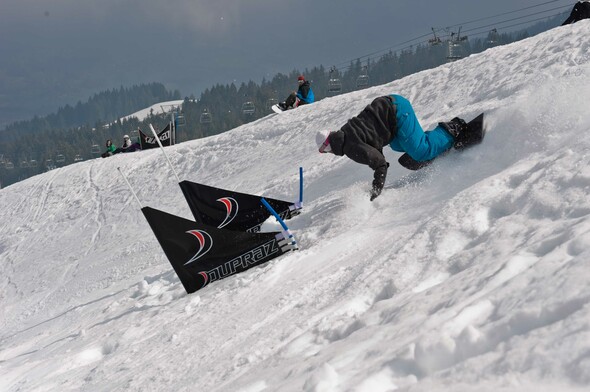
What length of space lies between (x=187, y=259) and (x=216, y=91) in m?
181

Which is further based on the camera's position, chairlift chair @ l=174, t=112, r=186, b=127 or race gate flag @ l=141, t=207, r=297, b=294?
chairlift chair @ l=174, t=112, r=186, b=127

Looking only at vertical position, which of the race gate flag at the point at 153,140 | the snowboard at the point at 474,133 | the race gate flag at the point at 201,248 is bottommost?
the race gate flag at the point at 201,248

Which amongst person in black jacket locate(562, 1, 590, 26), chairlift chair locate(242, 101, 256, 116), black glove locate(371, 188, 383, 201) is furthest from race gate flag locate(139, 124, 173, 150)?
chairlift chair locate(242, 101, 256, 116)

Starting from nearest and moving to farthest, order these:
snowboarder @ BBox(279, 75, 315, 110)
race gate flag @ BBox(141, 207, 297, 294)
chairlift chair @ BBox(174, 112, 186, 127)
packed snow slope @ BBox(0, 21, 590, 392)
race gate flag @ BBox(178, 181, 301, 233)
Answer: packed snow slope @ BBox(0, 21, 590, 392)
race gate flag @ BBox(141, 207, 297, 294)
race gate flag @ BBox(178, 181, 301, 233)
snowboarder @ BBox(279, 75, 315, 110)
chairlift chair @ BBox(174, 112, 186, 127)

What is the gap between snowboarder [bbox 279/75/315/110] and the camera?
651 inches

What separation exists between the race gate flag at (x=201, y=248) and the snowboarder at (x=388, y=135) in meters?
1.27

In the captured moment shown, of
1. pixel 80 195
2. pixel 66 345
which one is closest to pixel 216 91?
pixel 80 195

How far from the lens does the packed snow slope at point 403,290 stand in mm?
2098

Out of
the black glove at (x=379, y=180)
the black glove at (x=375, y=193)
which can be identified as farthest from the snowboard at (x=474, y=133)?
the black glove at (x=375, y=193)

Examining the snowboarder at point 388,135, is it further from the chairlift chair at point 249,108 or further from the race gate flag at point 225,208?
the chairlift chair at point 249,108

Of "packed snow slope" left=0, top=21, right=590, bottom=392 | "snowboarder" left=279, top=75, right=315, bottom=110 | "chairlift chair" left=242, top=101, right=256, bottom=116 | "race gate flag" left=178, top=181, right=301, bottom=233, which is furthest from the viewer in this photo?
"chairlift chair" left=242, top=101, right=256, bottom=116

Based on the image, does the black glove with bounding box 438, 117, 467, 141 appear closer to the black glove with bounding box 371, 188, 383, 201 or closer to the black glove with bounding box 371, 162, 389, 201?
the black glove with bounding box 371, 162, 389, 201

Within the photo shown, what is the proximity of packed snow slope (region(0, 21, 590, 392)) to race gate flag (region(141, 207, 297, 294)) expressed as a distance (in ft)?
0.68

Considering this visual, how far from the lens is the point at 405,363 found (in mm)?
2195
